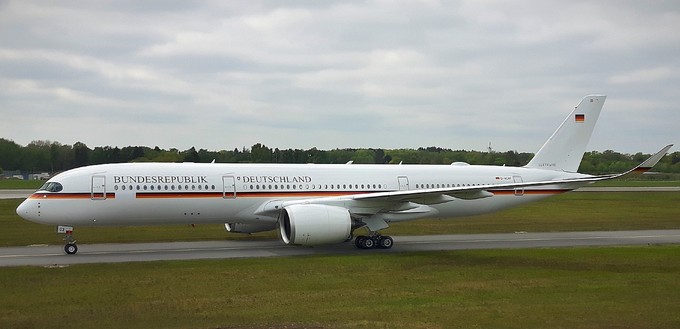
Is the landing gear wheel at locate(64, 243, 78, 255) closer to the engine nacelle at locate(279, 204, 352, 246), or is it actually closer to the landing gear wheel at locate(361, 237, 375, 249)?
the engine nacelle at locate(279, 204, 352, 246)

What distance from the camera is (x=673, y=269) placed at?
1950 cm

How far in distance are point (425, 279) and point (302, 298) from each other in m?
4.04

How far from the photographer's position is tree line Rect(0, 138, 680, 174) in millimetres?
60500

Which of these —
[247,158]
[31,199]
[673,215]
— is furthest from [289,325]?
[247,158]

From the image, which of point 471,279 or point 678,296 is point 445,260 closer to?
point 471,279

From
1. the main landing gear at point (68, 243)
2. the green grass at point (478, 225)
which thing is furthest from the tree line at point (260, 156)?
the main landing gear at point (68, 243)

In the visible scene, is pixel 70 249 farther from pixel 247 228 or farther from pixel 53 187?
pixel 247 228

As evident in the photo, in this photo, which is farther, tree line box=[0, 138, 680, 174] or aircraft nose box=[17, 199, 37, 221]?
tree line box=[0, 138, 680, 174]

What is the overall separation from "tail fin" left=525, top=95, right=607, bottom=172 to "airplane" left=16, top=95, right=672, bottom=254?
1.74 metres

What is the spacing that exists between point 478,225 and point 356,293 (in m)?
20.1

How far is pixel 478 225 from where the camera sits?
34844 mm

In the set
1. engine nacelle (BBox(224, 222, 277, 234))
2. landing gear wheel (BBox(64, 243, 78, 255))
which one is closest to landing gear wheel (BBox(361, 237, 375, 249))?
engine nacelle (BBox(224, 222, 277, 234))

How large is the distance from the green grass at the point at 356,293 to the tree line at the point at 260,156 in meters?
31.4

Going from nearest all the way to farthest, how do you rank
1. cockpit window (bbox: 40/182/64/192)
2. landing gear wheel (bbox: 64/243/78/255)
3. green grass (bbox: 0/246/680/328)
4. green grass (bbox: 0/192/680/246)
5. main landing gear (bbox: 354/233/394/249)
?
green grass (bbox: 0/246/680/328)
cockpit window (bbox: 40/182/64/192)
landing gear wheel (bbox: 64/243/78/255)
main landing gear (bbox: 354/233/394/249)
green grass (bbox: 0/192/680/246)
